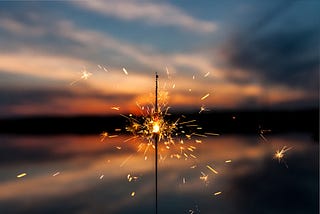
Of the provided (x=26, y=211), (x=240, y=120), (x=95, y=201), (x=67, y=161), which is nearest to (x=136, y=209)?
(x=95, y=201)

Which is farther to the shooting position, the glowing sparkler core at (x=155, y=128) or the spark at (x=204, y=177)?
the spark at (x=204, y=177)

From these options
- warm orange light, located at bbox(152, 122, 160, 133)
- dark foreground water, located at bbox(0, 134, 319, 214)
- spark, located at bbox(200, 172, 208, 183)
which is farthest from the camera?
spark, located at bbox(200, 172, 208, 183)

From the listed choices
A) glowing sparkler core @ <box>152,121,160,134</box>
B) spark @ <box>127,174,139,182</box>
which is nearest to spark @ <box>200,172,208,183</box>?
spark @ <box>127,174,139,182</box>

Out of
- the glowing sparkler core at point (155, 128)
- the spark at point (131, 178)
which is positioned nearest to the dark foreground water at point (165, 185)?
the spark at point (131, 178)

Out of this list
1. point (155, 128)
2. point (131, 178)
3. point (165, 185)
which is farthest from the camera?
point (131, 178)

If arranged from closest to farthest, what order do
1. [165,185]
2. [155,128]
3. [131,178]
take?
[155,128]
[165,185]
[131,178]

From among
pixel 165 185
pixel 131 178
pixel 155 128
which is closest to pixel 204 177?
pixel 165 185

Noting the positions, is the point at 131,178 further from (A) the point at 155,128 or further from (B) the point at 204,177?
(A) the point at 155,128

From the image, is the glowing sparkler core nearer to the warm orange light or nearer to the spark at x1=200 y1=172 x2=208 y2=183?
the warm orange light

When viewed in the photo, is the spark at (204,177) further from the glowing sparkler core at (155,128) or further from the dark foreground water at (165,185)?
the glowing sparkler core at (155,128)
